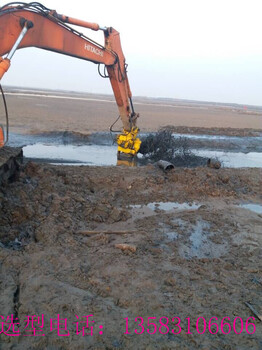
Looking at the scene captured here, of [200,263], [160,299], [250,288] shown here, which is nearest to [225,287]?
[250,288]

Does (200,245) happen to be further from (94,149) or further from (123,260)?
(94,149)

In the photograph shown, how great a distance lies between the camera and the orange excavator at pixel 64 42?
223 inches

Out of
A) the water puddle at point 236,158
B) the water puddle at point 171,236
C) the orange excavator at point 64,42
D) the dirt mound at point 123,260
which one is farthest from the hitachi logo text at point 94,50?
the water puddle at point 236,158

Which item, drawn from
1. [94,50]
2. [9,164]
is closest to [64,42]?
[94,50]

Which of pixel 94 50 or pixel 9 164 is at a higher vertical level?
pixel 94 50

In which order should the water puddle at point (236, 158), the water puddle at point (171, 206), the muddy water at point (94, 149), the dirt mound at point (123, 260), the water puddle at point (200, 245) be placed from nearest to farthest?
the dirt mound at point (123, 260) < the water puddle at point (200, 245) < the water puddle at point (171, 206) < the muddy water at point (94, 149) < the water puddle at point (236, 158)

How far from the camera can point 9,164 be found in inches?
239

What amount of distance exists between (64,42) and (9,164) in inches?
129

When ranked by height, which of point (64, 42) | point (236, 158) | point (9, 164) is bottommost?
point (236, 158)

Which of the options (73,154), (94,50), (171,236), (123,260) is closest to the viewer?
(123,260)

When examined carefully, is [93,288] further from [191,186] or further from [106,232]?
[191,186]

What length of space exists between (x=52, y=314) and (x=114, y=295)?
2.29ft

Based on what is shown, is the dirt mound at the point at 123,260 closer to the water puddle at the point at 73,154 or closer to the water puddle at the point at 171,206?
the water puddle at the point at 171,206

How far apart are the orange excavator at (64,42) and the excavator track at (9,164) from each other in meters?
0.29
